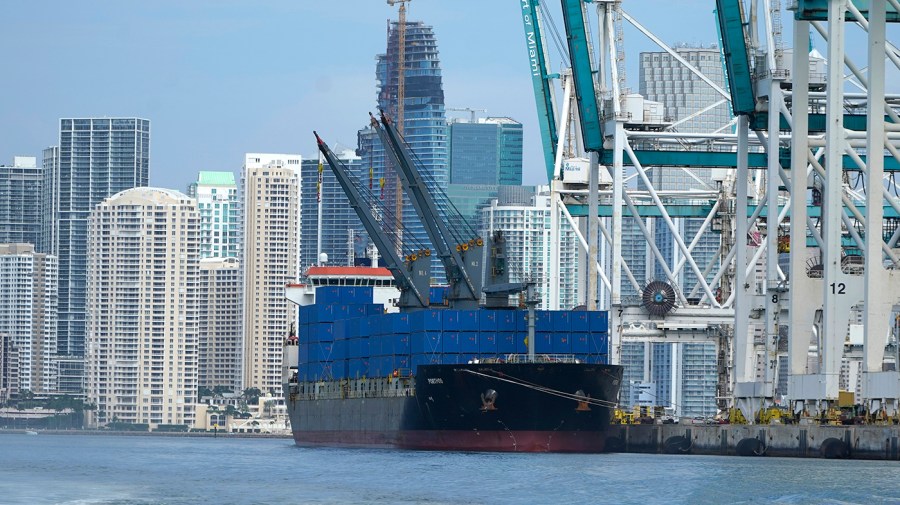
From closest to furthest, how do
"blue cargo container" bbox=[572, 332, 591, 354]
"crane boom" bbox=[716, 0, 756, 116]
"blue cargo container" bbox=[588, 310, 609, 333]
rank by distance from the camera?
"crane boom" bbox=[716, 0, 756, 116] < "blue cargo container" bbox=[572, 332, 591, 354] < "blue cargo container" bbox=[588, 310, 609, 333]

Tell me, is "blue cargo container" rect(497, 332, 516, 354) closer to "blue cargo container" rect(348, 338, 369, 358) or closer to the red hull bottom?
the red hull bottom

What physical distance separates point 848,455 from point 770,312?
907 cm

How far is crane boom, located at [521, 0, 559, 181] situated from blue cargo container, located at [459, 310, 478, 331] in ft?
49.3

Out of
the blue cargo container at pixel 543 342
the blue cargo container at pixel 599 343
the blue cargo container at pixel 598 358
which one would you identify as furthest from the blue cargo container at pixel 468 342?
the blue cargo container at pixel 599 343

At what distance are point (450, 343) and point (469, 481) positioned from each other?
20062mm

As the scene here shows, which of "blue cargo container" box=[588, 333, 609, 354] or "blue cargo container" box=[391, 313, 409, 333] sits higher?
"blue cargo container" box=[391, 313, 409, 333]

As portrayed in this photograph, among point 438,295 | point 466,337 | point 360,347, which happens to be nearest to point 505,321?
point 466,337

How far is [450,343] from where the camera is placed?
226 feet

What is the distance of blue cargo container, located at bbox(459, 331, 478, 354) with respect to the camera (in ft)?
225

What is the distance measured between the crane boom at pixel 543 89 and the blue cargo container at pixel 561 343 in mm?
14213

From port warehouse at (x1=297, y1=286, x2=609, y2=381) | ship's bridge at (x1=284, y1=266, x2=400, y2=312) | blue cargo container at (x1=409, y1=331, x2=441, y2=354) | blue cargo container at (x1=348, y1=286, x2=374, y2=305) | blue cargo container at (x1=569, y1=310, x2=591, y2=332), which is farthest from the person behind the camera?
ship's bridge at (x1=284, y1=266, x2=400, y2=312)

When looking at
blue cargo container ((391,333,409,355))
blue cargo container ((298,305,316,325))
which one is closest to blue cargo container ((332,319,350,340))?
blue cargo container ((298,305,316,325))

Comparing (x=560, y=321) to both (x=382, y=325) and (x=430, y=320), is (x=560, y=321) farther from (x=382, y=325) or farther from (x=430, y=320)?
(x=382, y=325)

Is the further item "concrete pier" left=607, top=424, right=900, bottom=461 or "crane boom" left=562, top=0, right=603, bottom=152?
"crane boom" left=562, top=0, right=603, bottom=152
